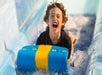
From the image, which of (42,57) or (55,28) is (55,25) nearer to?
(55,28)

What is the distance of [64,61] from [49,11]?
293 mm

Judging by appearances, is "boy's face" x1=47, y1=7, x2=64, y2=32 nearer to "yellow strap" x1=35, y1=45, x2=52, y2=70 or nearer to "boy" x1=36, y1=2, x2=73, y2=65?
"boy" x1=36, y1=2, x2=73, y2=65

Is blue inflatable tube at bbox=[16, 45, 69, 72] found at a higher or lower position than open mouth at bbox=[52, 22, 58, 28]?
lower

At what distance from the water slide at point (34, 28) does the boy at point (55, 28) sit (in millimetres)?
171

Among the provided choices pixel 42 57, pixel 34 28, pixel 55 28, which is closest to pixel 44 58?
pixel 42 57

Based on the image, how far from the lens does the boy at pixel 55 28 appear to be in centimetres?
138

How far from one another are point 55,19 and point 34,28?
53 centimetres

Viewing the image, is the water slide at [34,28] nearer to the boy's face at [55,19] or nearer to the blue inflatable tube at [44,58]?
the blue inflatable tube at [44,58]

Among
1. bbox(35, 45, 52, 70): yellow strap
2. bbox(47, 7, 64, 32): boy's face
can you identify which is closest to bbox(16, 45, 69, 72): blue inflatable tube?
bbox(35, 45, 52, 70): yellow strap

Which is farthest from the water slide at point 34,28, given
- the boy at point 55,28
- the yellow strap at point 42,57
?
the boy at point 55,28

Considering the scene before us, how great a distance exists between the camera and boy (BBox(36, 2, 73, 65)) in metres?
1.38

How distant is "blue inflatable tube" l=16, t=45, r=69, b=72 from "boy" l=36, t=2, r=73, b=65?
10 cm

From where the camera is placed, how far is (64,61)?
131cm

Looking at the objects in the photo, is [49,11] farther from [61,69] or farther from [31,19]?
[31,19]
